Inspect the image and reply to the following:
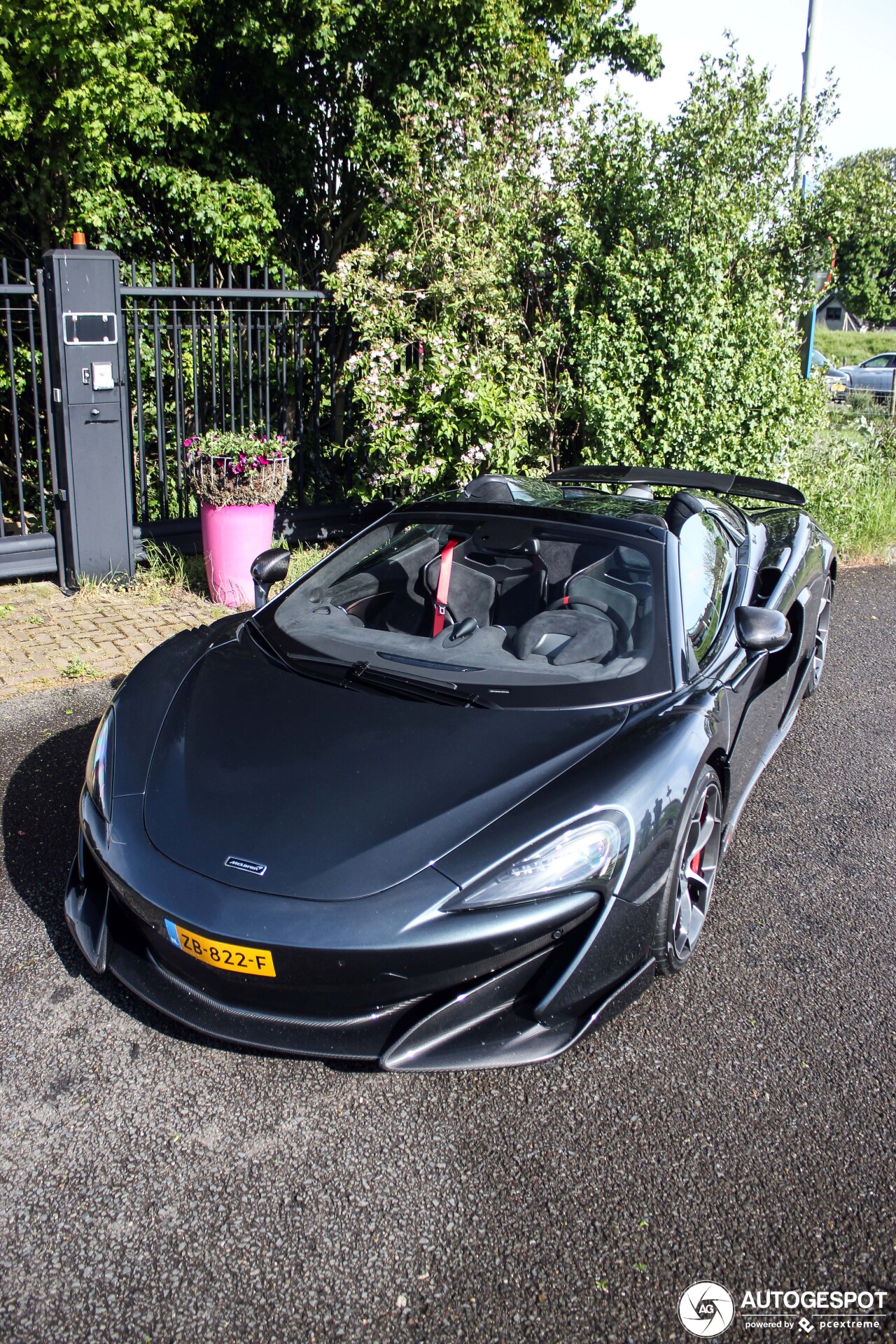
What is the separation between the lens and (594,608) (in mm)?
3477

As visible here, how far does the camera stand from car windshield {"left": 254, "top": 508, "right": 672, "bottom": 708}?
10.5ft

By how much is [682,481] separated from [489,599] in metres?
1.96

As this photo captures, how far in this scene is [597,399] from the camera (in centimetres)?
819

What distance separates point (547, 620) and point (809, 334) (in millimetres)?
10850

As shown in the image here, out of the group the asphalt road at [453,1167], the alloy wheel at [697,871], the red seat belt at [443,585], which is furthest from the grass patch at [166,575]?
the alloy wheel at [697,871]

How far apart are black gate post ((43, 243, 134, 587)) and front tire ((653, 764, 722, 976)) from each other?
5.04m

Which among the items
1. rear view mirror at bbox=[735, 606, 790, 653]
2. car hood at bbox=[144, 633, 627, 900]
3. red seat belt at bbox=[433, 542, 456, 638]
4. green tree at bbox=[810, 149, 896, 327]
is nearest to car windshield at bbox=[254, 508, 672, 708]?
red seat belt at bbox=[433, 542, 456, 638]

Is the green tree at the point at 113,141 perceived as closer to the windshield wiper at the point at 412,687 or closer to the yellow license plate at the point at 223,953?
the windshield wiper at the point at 412,687

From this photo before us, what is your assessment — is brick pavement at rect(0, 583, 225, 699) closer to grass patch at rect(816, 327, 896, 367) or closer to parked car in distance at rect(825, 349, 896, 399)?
parked car in distance at rect(825, 349, 896, 399)

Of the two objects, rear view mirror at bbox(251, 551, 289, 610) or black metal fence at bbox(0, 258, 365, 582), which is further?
black metal fence at bbox(0, 258, 365, 582)

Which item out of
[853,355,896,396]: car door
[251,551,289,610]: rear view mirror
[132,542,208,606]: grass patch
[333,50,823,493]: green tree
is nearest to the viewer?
[251,551,289,610]: rear view mirror

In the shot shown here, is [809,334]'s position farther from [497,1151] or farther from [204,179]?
[497,1151]

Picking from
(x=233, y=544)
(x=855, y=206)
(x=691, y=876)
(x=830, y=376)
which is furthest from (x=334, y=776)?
(x=830, y=376)

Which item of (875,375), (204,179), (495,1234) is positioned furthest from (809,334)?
(875,375)
